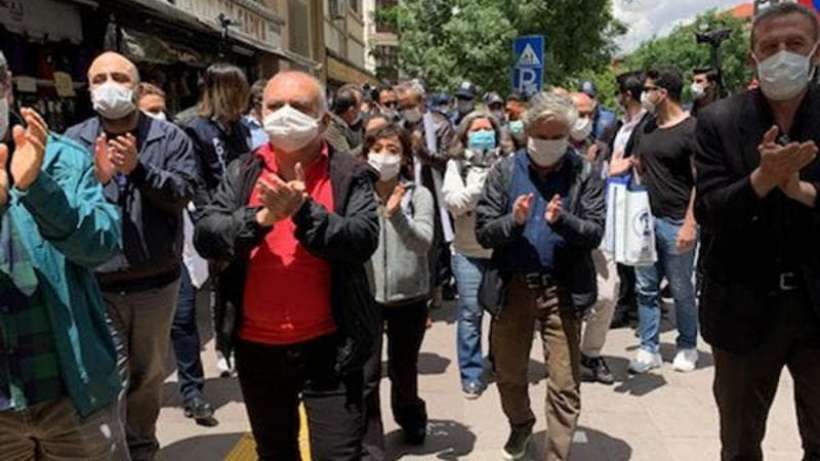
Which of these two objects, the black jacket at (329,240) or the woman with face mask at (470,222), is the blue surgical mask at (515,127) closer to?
the woman with face mask at (470,222)

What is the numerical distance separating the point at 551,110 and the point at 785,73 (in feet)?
3.84

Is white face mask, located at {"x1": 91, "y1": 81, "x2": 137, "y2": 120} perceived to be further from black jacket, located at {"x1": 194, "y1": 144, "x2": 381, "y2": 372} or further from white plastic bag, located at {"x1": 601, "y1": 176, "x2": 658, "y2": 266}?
white plastic bag, located at {"x1": 601, "y1": 176, "x2": 658, "y2": 266}

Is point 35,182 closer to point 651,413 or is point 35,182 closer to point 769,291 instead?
point 769,291

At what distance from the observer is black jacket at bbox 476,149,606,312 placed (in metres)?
A: 3.53

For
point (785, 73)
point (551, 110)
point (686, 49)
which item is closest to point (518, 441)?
point (551, 110)

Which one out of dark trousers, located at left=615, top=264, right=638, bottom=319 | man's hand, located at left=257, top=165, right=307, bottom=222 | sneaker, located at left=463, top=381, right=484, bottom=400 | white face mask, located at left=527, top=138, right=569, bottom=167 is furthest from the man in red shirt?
dark trousers, located at left=615, top=264, right=638, bottom=319

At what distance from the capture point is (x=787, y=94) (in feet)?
8.69

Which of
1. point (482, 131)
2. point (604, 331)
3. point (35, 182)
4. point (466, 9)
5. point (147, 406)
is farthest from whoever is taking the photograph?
point (466, 9)

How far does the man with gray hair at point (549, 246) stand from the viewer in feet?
11.9

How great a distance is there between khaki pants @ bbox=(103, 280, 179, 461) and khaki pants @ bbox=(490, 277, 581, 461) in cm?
159

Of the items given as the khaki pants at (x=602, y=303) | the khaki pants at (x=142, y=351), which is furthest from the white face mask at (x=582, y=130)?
the khaki pants at (x=142, y=351)

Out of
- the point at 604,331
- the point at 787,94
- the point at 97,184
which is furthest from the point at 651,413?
the point at 97,184

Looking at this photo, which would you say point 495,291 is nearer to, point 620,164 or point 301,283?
point 301,283

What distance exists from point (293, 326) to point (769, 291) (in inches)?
64.9
